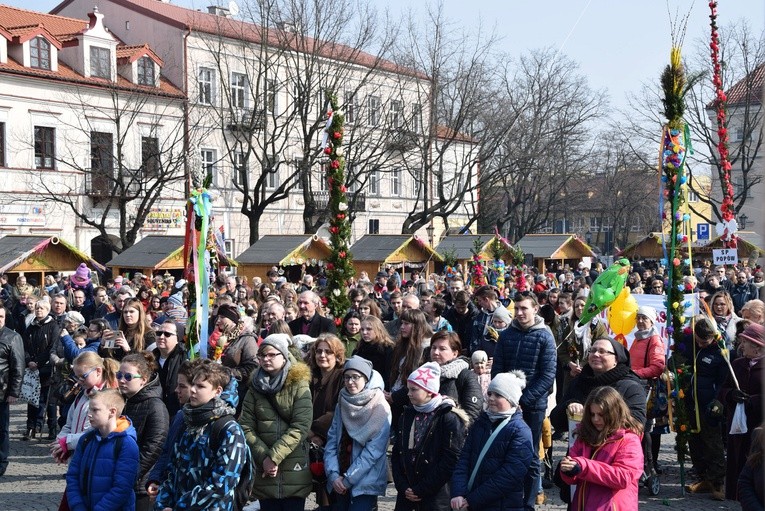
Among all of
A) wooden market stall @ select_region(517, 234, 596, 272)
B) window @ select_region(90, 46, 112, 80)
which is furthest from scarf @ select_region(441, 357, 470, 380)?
window @ select_region(90, 46, 112, 80)

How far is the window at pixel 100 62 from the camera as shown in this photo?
123ft

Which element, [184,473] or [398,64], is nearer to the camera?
[184,473]

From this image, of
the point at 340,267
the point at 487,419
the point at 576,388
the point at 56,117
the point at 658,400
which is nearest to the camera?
the point at 487,419

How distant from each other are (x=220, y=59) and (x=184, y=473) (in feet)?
121

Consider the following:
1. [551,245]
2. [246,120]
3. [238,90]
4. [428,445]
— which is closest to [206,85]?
[238,90]

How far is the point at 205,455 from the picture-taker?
5.41 meters

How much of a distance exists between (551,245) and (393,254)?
10295 millimetres

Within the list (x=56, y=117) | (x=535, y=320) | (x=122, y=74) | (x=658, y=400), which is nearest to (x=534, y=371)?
(x=535, y=320)

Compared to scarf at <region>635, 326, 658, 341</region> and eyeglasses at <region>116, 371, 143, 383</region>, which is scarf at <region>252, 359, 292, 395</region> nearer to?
eyeglasses at <region>116, 371, 143, 383</region>

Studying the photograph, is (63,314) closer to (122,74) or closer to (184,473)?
(184,473)

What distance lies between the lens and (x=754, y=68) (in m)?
38.7

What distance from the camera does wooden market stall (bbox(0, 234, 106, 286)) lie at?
79.9 feet

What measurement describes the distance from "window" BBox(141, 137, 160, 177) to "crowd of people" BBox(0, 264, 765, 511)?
27.3m

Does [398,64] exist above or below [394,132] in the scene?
above
